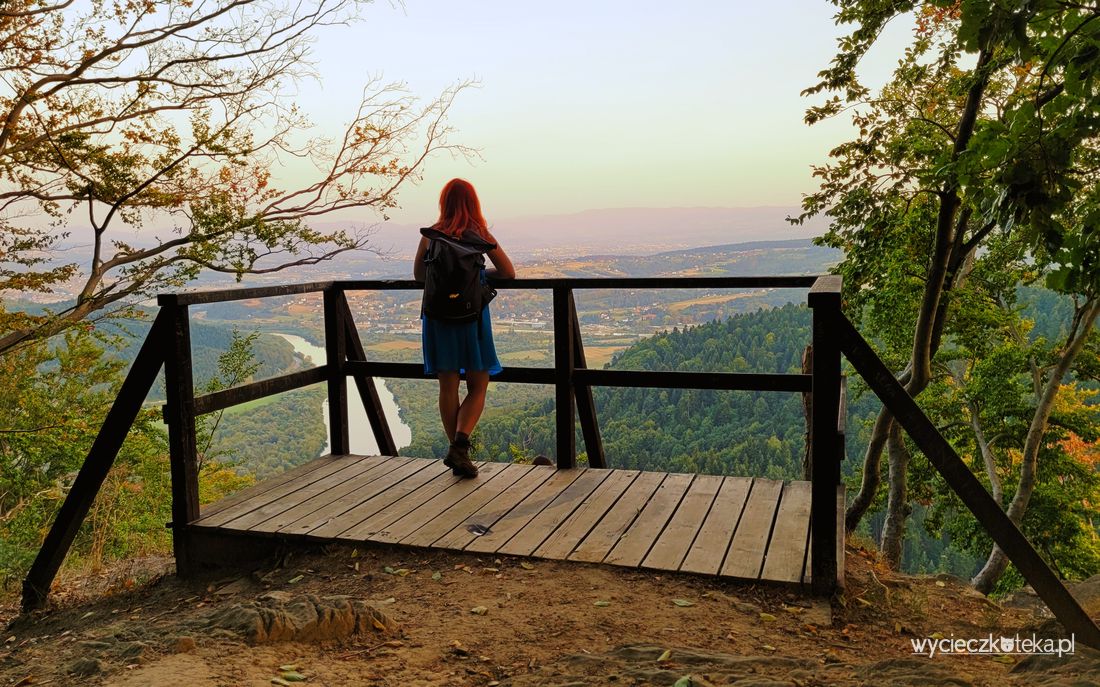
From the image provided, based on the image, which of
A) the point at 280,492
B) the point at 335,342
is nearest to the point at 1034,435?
the point at 335,342

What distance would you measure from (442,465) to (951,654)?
330cm

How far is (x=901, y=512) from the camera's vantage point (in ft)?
47.7

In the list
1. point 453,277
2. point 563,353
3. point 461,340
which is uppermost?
point 453,277

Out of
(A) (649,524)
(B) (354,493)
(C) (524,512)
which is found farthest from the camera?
(B) (354,493)

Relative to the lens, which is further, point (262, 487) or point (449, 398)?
point (262, 487)

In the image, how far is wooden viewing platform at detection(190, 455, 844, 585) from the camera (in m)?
3.61

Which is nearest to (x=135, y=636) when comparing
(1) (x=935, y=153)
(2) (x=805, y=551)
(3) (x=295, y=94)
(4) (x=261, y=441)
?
(2) (x=805, y=551)

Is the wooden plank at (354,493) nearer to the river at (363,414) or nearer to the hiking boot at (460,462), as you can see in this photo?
the hiking boot at (460,462)

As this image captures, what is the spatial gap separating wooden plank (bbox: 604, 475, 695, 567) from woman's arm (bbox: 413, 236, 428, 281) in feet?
6.19

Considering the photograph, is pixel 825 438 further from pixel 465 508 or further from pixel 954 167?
pixel 465 508

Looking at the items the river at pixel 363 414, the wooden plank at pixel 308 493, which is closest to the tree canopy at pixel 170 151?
the river at pixel 363 414

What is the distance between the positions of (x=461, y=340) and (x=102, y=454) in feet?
6.76

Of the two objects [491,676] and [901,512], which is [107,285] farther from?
[901,512]

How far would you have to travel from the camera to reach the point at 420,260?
15.1 ft
